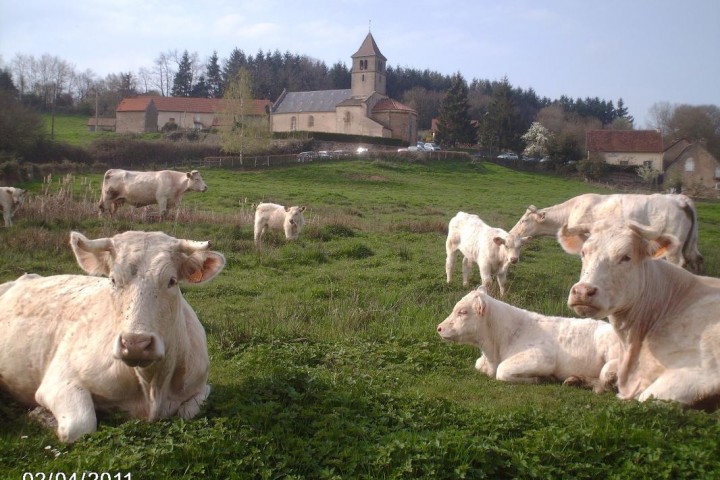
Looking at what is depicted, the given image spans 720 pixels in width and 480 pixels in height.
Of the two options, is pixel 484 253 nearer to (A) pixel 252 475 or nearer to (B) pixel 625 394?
(B) pixel 625 394

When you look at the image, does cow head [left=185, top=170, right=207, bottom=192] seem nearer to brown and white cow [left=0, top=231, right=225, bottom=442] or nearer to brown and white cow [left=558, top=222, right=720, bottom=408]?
brown and white cow [left=0, top=231, right=225, bottom=442]

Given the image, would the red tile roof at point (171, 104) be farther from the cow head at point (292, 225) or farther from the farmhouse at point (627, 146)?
the cow head at point (292, 225)

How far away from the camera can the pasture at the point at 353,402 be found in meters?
4.75

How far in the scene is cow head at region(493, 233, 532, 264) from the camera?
41.9 ft

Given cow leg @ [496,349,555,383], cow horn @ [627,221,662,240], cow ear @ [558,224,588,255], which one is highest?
cow horn @ [627,221,662,240]

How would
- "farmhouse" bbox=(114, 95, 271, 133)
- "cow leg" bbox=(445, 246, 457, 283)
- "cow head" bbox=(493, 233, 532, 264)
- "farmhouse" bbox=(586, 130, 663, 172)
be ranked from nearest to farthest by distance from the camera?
"cow head" bbox=(493, 233, 532, 264) < "cow leg" bbox=(445, 246, 457, 283) < "farmhouse" bbox=(586, 130, 663, 172) < "farmhouse" bbox=(114, 95, 271, 133)

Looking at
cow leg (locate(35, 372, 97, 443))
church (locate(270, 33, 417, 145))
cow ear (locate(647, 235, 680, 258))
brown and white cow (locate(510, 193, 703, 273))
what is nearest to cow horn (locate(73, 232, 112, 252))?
cow leg (locate(35, 372, 97, 443))

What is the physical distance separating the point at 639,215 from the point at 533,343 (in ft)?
28.1

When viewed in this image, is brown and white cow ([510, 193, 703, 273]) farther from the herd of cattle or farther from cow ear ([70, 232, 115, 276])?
cow ear ([70, 232, 115, 276])

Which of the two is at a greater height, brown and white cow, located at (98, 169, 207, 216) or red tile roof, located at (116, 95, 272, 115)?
red tile roof, located at (116, 95, 272, 115)

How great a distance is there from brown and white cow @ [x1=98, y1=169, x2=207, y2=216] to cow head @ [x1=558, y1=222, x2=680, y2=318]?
1899 cm

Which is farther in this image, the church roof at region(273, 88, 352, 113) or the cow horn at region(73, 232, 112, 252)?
the church roof at region(273, 88, 352, 113)

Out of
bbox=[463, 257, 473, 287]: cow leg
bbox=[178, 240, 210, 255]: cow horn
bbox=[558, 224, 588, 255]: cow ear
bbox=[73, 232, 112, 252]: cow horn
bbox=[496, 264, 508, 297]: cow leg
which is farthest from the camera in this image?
bbox=[463, 257, 473, 287]: cow leg

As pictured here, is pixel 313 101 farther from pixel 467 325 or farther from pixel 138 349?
pixel 138 349
